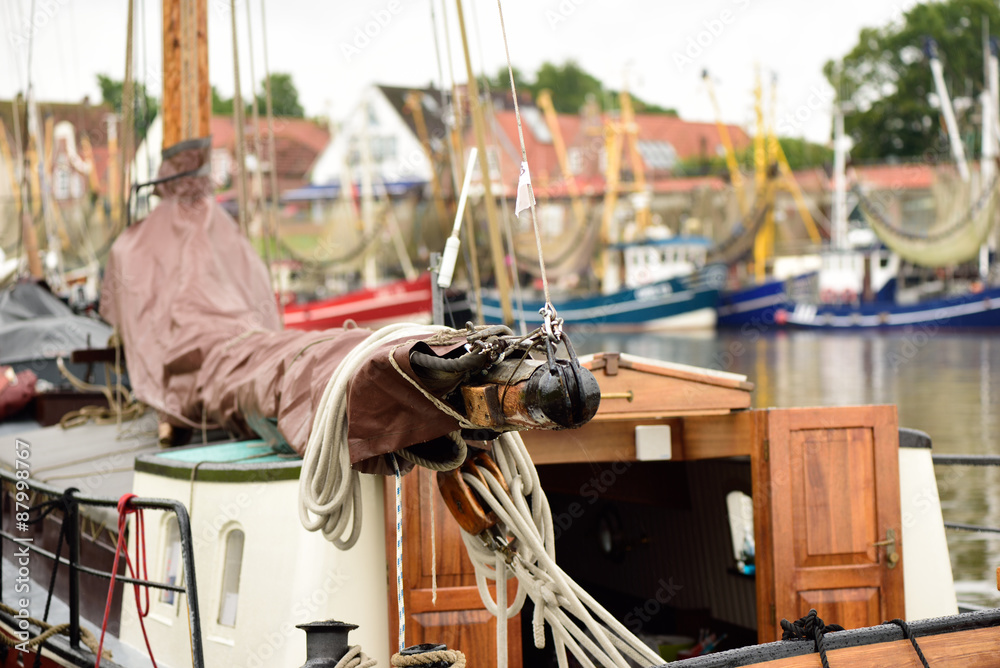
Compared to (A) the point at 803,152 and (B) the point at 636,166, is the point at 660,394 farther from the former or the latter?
(A) the point at 803,152

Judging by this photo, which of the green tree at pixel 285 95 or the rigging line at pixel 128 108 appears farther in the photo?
the green tree at pixel 285 95

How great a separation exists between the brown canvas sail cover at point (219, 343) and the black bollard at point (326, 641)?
1.90 feet

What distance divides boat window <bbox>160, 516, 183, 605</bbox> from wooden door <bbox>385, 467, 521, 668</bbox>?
1.24 metres

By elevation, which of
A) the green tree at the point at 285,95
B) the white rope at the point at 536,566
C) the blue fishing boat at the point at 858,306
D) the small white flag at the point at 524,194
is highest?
the green tree at the point at 285,95

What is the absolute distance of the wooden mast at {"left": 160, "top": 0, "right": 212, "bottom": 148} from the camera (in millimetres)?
7445

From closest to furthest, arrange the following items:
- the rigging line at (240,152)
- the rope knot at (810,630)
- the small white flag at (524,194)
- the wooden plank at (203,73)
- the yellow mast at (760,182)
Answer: the small white flag at (524,194)
the rope knot at (810,630)
the wooden plank at (203,73)
the rigging line at (240,152)
the yellow mast at (760,182)

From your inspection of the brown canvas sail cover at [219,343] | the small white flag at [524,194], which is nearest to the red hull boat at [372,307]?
the brown canvas sail cover at [219,343]

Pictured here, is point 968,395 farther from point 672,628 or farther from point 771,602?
point 771,602

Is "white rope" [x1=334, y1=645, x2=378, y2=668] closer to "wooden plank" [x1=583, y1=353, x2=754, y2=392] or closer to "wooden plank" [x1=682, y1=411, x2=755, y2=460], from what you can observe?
"wooden plank" [x1=583, y1=353, x2=754, y2=392]

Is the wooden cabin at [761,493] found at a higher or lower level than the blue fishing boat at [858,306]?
higher

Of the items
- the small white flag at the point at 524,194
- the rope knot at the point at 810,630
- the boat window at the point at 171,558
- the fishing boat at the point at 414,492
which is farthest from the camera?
the boat window at the point at 171,558

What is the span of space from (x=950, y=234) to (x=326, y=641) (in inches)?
1627

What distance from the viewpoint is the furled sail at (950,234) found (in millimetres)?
38500

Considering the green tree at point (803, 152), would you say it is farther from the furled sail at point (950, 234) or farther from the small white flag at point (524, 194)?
the small white flag at point (524, 194)
